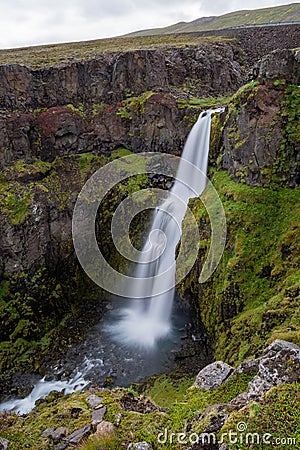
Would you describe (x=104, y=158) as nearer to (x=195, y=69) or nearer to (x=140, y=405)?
(x=195, y=69)

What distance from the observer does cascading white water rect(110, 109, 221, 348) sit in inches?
577

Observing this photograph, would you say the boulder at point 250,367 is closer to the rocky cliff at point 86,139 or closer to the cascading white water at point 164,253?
the rocky cliff at point 86,139

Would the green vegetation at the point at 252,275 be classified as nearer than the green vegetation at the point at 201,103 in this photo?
Yes

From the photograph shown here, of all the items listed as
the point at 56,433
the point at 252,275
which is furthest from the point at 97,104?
the point at 56,433

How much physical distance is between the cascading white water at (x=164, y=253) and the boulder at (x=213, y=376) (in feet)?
20.0

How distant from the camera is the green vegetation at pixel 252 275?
997cm

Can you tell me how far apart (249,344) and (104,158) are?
47.8 feet

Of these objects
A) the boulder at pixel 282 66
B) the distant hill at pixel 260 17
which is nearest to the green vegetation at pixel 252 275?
the boulder at pixel 282 66

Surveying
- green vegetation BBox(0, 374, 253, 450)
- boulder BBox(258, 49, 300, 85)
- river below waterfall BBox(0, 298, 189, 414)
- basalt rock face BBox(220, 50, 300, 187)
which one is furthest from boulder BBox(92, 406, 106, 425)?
boulder BBox(258, 49, 300, 85)

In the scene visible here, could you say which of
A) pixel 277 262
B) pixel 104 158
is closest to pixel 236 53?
pixel 104 158

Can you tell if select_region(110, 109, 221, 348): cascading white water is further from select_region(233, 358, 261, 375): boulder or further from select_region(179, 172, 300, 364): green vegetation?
select_region(233, 358, 261, 375): boulder

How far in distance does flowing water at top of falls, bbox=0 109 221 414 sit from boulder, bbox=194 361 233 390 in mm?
4921

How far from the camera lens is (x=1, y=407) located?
40.8 ft

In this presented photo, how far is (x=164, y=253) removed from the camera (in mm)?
16188
